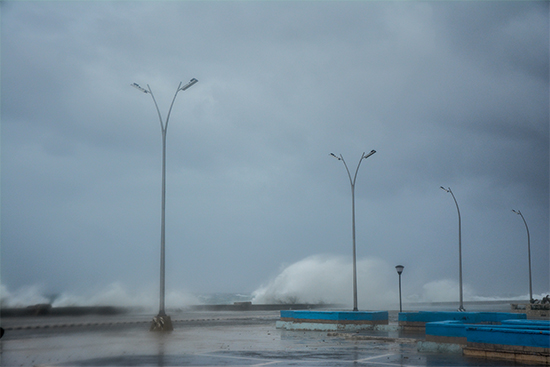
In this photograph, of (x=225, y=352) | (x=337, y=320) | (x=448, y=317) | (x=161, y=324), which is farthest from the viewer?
(x=337, y=320)

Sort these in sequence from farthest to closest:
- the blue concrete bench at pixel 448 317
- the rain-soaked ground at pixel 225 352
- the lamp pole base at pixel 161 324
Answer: the lamp pole base at pixel 161 324
the blue concrete bench at pixel 448 317
the rain-soaked ground at pixel 225 352

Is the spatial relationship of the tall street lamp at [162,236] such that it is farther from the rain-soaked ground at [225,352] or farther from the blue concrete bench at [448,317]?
the blue concrete bench at [448,317]

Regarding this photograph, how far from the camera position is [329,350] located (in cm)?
1588

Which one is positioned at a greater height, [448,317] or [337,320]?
[448,317]

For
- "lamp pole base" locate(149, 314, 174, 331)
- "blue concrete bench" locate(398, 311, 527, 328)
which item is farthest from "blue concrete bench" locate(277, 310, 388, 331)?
"lamp pole base" locate(149, 314, 174, 331)

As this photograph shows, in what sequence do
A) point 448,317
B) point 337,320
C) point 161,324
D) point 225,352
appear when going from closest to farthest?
point 225,352, point 448,317, point 161,324, point 337,320

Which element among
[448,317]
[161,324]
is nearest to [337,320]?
[448,317]

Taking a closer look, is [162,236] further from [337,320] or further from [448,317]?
[448,317]

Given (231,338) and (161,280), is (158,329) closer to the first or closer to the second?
(161,280)

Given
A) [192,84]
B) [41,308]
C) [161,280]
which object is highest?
[192,84]

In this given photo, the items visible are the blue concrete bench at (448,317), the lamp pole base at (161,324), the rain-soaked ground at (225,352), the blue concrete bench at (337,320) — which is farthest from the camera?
the blue concrete bench at (337,320)

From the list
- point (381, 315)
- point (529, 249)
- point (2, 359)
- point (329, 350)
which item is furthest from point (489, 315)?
point (529, 249)

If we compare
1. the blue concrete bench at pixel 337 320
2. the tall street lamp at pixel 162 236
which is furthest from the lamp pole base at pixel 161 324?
the blue concrete bench at pixel 337 320

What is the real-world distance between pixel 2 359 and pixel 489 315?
18.5m
